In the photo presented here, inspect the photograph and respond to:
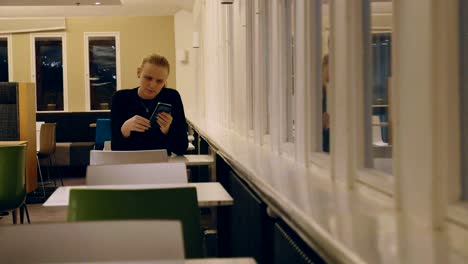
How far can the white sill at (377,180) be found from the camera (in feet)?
6.52

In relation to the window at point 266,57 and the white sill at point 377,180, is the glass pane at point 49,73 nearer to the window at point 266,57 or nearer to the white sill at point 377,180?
the window at point 266,57

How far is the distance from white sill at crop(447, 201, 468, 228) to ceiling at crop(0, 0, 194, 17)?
10336 millimetres

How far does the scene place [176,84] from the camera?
1395 centimetres

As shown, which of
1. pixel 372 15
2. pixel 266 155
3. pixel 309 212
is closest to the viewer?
pixel 309 212

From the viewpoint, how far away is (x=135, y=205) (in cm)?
253

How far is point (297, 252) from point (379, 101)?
0.56 meters

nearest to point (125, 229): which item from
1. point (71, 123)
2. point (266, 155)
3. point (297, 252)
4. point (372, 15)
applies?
point (297, 252)

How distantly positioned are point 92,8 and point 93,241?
1132 centimetres

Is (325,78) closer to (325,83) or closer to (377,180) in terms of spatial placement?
(325,83)

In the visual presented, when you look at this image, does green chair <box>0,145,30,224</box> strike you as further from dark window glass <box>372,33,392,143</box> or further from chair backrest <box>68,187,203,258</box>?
dark window glass <box>372,33,392,143</box>

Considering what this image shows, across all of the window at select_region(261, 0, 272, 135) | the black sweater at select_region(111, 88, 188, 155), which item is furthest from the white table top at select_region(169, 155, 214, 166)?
the window at select_region(261, 0, 272, 135)

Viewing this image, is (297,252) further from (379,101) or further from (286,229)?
(379,101)

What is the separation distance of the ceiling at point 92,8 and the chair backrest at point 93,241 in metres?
9.86

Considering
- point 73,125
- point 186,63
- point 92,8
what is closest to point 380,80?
point 92,8
